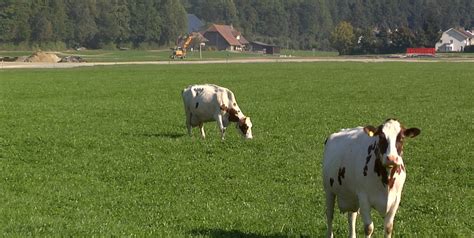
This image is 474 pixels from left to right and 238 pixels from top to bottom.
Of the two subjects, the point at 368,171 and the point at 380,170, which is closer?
the point at 380,170

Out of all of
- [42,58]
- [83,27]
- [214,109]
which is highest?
[83,27]

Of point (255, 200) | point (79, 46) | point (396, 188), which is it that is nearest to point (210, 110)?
point (255, 200)

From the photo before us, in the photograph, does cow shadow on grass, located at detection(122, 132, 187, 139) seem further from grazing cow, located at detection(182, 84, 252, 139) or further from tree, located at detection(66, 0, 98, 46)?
tree, located at detection(66, 0, 98, 46)

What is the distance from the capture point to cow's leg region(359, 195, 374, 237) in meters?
9.53

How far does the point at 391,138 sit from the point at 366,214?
43.6 inches

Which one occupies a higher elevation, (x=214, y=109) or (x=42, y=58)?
(x=214, y=109)

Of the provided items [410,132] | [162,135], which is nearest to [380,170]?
[410,132]

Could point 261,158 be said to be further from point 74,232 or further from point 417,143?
point 74,232

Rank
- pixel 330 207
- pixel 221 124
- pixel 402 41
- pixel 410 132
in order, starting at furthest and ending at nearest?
pixel 402 41
pixel 221 124
pixel 330 207
pixel 410 132

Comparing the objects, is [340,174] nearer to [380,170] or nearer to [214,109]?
[380,170]

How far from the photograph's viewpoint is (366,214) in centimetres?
955

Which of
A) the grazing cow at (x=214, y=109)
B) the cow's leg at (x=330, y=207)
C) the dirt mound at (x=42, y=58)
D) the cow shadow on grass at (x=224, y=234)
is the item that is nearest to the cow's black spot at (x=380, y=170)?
the cow's leg at (x=330, y=207)

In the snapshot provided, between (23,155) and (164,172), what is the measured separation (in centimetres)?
503

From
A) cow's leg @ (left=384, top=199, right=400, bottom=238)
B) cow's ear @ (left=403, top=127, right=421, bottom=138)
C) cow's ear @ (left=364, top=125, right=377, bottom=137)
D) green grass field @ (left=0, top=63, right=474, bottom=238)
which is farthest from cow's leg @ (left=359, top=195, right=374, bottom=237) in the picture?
green grass field @ (left=0, top=63, right=474, bottom=238)
